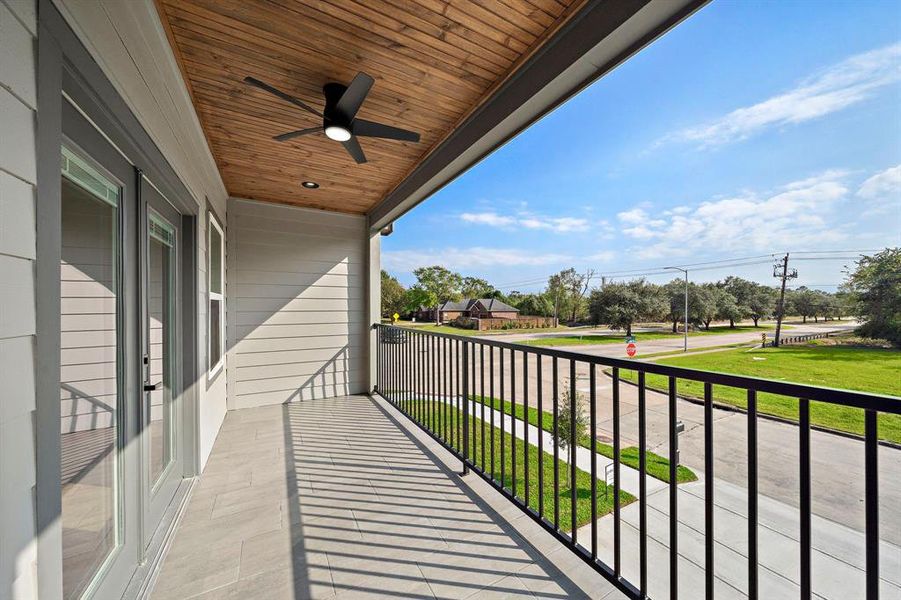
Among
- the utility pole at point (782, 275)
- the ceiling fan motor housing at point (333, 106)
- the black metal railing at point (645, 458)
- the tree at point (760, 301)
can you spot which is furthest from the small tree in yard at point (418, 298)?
the ceiling fan motor housing at point (333, 106)

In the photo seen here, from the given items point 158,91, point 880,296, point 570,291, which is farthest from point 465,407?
point 570,291

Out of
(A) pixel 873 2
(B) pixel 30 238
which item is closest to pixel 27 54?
(B) pixel 30 238

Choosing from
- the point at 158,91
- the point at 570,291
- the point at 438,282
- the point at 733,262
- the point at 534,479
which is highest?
the point at 733,262

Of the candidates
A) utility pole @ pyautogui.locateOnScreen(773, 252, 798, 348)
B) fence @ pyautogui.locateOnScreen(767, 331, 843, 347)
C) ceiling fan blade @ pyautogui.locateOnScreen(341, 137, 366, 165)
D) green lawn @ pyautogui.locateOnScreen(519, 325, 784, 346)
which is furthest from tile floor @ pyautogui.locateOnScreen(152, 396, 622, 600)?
utility pole @ pyautogui.locateOnScreen(773, 252, 798, 348)

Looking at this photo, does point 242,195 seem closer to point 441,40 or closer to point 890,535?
point 441,40

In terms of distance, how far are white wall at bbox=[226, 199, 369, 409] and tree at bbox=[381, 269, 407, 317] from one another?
63.9 feet

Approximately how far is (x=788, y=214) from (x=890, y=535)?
2538cm

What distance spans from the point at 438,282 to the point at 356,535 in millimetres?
33351

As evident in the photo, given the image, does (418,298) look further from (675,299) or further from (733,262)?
(733,262)

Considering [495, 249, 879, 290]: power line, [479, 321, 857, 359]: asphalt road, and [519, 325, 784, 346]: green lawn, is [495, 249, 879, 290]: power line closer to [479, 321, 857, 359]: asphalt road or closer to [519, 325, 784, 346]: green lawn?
[479, 321, 857, 359]: asphalt road

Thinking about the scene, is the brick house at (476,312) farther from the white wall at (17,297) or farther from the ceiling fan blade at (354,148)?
the white wall at (17,297)

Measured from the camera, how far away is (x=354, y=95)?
2.00 meters

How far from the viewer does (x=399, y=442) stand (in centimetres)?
312

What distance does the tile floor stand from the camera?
154 centimetres
